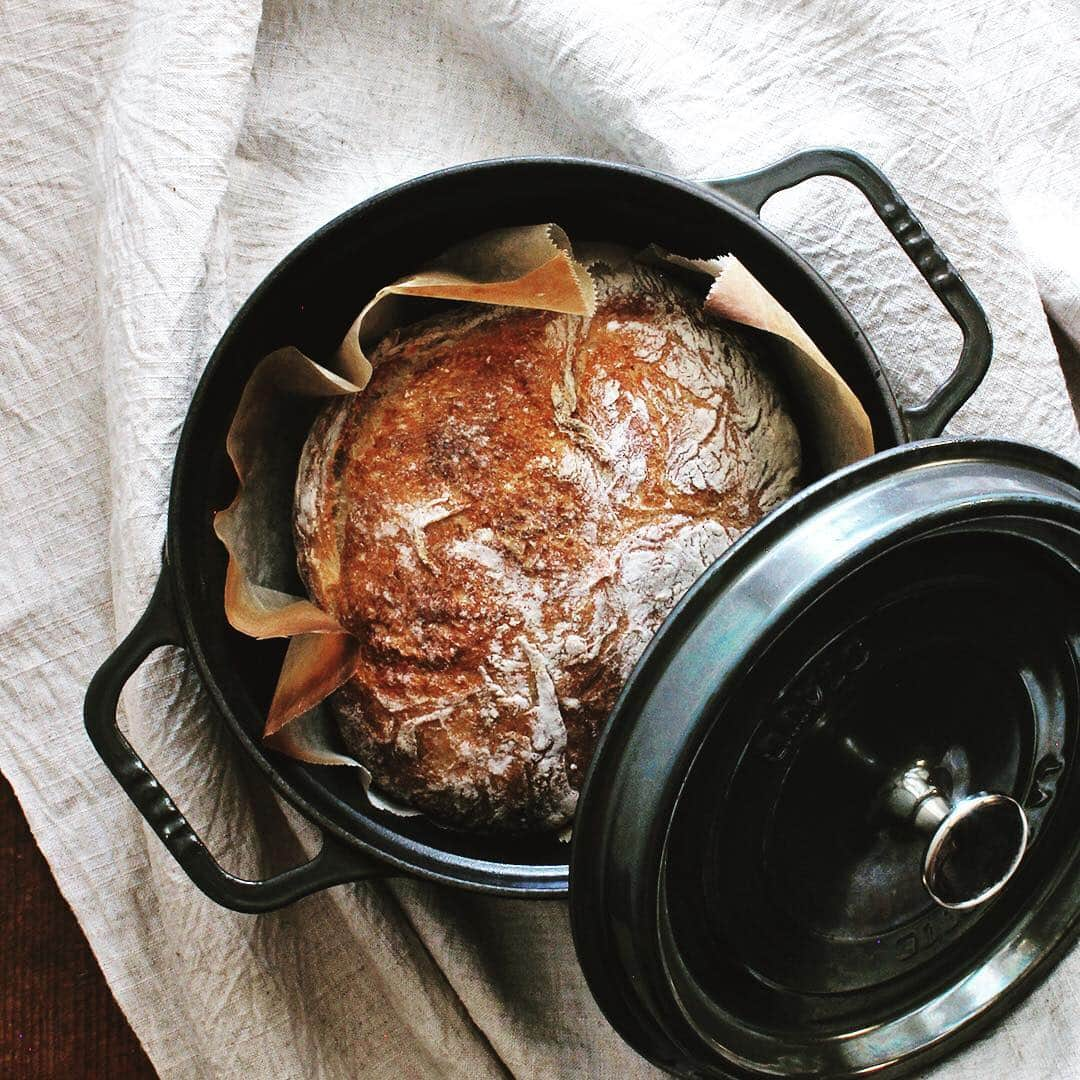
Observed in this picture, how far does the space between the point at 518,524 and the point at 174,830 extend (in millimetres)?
386

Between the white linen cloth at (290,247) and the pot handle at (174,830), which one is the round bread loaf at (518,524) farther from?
the white linen cloth at (290,247)

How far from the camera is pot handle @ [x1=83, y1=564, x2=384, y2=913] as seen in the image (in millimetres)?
965

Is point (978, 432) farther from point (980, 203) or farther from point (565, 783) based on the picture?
point (565, 783)

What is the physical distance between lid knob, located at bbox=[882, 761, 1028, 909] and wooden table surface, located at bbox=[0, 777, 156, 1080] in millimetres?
914

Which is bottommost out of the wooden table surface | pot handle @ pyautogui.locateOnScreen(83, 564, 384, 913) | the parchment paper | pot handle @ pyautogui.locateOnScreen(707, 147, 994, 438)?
the wooden table surface

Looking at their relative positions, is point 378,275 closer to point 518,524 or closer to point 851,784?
point 518,524

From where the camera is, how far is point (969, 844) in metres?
0.87

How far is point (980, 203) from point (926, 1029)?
32.7 inches

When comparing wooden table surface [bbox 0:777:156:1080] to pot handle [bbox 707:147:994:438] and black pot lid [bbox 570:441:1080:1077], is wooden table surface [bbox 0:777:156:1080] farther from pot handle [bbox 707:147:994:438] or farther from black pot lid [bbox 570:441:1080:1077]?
pot handle [bbox 707:147:994:438]

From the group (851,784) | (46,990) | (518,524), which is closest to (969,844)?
(851,784)

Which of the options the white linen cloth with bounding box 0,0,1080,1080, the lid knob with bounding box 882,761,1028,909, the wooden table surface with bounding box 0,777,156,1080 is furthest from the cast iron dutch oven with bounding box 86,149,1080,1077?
the wooden table surface with bounding box 0,777,156,1080

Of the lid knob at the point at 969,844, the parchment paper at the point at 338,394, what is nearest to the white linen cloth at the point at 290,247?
the parchment paper at the point at 338,394

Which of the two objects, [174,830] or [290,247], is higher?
[290,247]

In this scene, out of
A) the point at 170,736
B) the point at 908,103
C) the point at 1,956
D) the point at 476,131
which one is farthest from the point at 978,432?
the point at 1,956
